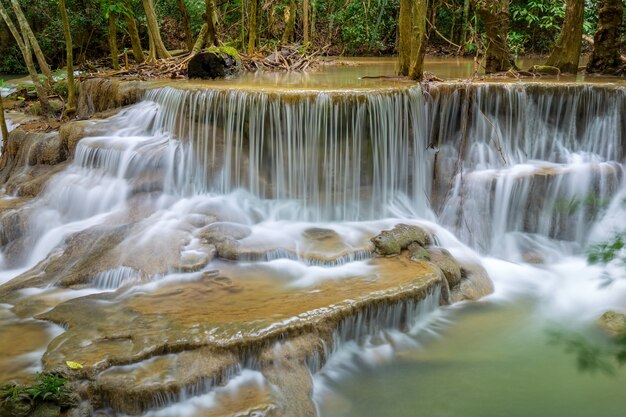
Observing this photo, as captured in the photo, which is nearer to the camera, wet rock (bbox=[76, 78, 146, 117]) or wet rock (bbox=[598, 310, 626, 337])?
wet rock (bbox=[598, 310, 626, 337])

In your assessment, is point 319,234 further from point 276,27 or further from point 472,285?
point 276,27

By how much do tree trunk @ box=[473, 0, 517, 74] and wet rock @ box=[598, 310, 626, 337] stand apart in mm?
5933

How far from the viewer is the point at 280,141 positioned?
7.70m

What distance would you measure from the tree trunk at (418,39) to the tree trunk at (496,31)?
1744mm

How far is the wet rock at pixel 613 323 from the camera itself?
5559 millimetres

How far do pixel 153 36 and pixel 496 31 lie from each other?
750 centimetres

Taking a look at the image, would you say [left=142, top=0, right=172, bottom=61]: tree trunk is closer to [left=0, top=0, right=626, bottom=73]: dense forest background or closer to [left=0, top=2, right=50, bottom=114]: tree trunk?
[left=0, top=2, right=50, bottom=114]: tree trunk

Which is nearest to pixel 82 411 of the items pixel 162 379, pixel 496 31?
pixel 162 379

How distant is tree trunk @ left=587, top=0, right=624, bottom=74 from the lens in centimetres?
970

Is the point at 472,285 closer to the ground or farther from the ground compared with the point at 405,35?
closer to the ground

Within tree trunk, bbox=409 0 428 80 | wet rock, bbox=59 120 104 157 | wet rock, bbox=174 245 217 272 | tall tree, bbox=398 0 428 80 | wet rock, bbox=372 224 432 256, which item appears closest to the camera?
wet rock, bbox=174 245 217 272

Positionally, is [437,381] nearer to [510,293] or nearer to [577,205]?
[510,293]

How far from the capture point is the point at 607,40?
10.0 metres

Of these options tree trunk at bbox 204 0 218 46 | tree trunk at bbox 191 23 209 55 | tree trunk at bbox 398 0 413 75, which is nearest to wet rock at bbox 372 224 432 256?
tree trunk at bbox 398 0 413 75
